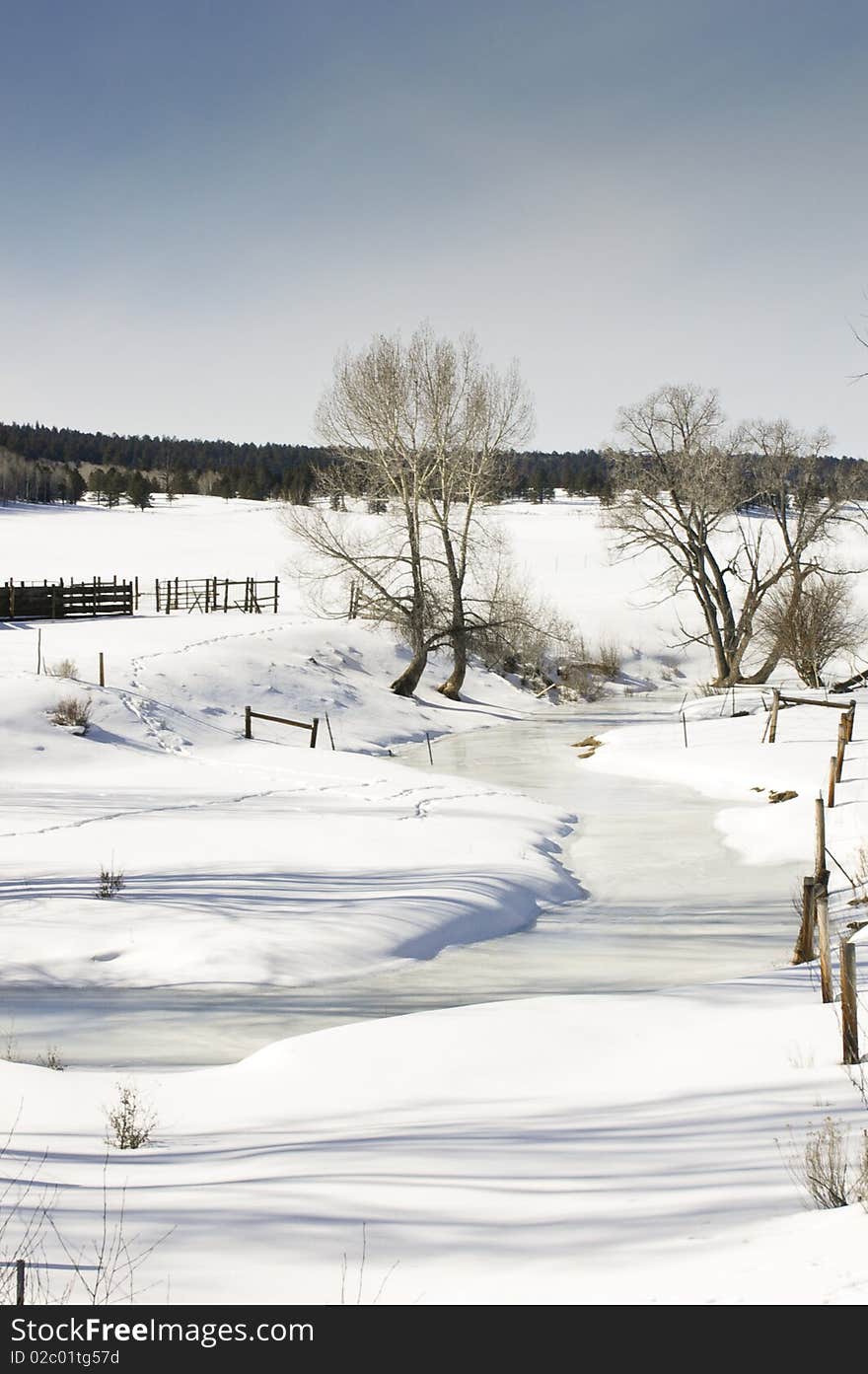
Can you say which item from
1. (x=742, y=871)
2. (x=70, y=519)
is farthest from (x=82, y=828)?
(x=70, y=519)

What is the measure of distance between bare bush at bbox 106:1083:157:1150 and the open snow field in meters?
0.11

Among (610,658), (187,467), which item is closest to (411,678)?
(610,658)

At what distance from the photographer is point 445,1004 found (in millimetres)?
11383

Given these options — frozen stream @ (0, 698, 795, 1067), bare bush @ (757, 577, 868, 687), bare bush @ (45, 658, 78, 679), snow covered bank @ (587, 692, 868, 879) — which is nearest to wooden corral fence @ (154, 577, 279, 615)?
bare bush @ (45, 658, 78, 679)

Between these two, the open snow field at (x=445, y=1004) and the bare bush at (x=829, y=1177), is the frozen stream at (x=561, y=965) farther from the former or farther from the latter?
the bare bush at (x=829, y=1177)

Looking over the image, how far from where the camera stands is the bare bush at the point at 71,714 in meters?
26.7

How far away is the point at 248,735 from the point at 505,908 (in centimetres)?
1635

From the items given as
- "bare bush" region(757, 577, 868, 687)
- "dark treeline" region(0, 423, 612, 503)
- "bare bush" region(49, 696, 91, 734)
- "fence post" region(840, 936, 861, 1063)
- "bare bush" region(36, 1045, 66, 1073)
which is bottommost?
"bare bush" region(36, 1045, 66, 1073)

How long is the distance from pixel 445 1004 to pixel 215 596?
41256 mm

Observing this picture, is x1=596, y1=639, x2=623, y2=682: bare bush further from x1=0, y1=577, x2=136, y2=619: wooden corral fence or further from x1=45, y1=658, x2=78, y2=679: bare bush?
x1=45, y1=658, x2=78, y2=679: bare bush

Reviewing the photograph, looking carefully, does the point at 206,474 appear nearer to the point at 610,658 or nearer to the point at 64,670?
the point at 610,658

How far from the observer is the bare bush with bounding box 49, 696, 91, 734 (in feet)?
87.5

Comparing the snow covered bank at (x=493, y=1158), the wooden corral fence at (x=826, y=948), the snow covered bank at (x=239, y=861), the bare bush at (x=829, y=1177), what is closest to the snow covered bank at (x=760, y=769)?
the wooden corral fence at (x=826, y=948)

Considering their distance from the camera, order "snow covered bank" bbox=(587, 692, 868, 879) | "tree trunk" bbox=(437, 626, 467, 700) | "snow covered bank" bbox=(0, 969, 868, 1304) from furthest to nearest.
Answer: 1. "tree trunk" bbox=(437, 626, 467, 700)
2. "snow covered bank" bbox=(587, 692, 868, 879)
3. "snow covered bank" bbox=(0, 969, 868, 1304)
